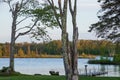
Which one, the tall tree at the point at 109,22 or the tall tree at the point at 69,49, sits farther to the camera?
the tall tree at the point at 109,22

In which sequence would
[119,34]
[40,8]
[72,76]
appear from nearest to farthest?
[72,76] < [119,34] < [40,8]

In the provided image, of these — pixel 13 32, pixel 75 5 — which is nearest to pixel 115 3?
pixel 13 32

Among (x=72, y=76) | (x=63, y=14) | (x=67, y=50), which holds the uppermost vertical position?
(x=63, y=14)

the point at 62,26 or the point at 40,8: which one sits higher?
the point at 40,8

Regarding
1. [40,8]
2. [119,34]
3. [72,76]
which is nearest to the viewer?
[72,76]

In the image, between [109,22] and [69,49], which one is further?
[109,22]

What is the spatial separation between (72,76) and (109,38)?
23041 mm

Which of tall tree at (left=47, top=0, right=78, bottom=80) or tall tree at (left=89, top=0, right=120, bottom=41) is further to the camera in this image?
tall tree at (left=89, top=0, right=120, bottom=41)

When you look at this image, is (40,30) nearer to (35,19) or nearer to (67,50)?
(35,19)

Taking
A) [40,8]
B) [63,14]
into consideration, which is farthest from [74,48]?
[40,8]

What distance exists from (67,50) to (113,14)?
23.0 m

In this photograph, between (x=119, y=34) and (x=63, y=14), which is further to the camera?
(x=119, y=34)

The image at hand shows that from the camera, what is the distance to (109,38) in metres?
44.8

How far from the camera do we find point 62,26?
75.6ft
